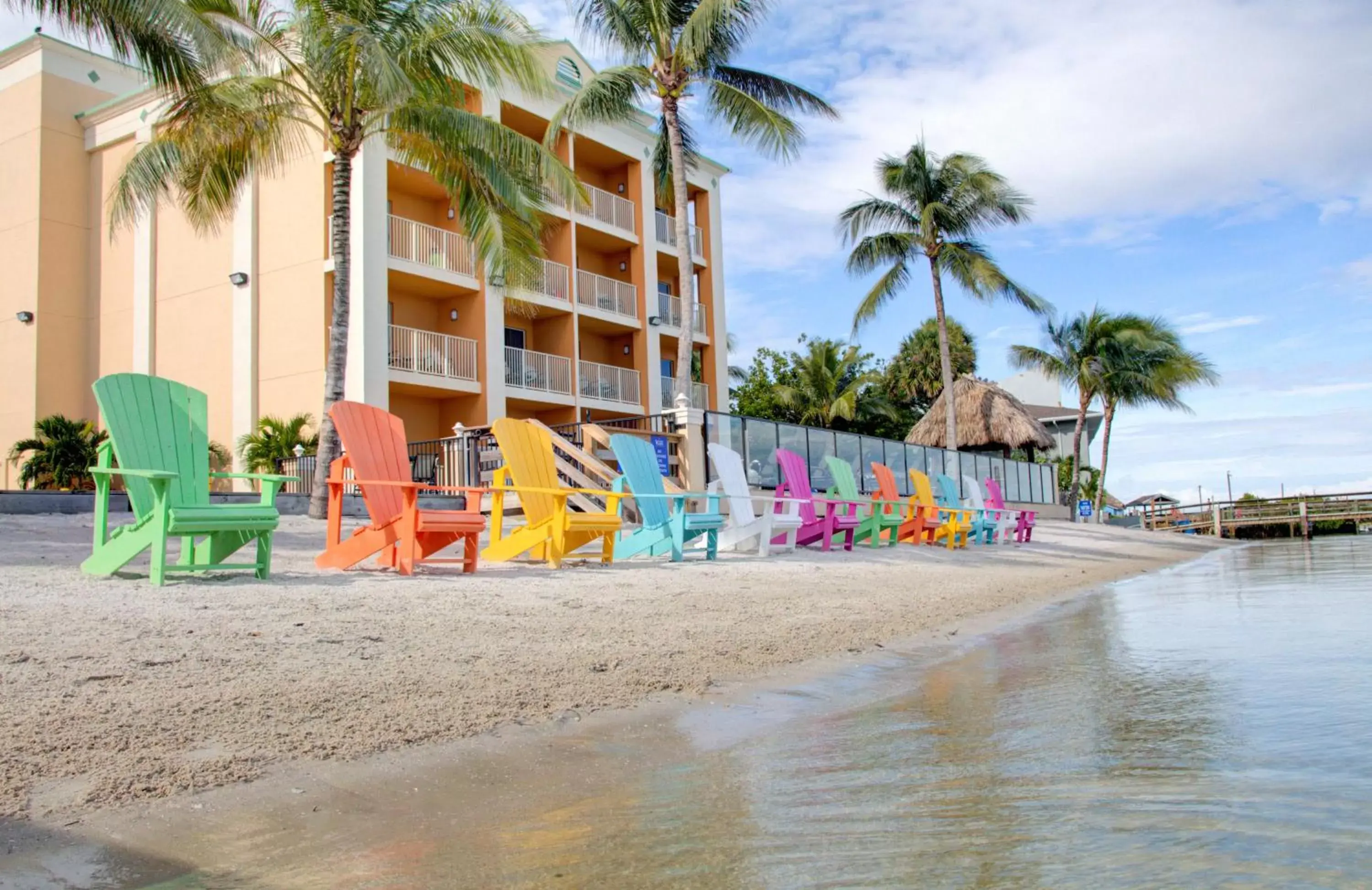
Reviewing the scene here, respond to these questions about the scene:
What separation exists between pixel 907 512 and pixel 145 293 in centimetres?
1629

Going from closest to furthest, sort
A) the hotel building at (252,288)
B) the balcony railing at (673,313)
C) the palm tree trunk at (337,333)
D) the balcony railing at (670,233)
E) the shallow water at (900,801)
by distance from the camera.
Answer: the shallow water at (900,801) < the palm tree trunk at (337,333) < the hotel building at (252,288) < the balcony railing at (673,313) < the balcony railing at (670,233)

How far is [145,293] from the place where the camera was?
71.8 feet

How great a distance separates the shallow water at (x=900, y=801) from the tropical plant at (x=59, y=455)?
1670 cm

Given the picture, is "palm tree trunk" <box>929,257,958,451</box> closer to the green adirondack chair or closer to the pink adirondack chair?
the pink adirondack chair

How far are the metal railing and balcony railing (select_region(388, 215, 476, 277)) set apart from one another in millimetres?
6102

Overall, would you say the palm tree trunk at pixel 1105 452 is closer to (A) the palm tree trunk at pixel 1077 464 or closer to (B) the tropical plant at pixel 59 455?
(A) the palm tree trunk at pixel 1077 464

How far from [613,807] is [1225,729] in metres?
2.14

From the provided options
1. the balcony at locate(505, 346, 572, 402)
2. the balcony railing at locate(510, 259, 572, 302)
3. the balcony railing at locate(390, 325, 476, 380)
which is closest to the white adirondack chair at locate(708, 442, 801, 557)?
the balcony railing at locate(390, 325, 476, 380)

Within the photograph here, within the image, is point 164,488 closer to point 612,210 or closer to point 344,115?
point 344,115

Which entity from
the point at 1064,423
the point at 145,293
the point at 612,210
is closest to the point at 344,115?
the point at 145,293

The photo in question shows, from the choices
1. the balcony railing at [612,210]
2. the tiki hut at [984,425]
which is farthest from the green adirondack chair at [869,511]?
the tiki hut at [984,425]

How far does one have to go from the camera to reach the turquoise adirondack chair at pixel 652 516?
9523mm

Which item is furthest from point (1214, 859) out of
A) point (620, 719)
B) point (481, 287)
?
point (481, 287)

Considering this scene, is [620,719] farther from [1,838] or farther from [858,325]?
[858,325]
